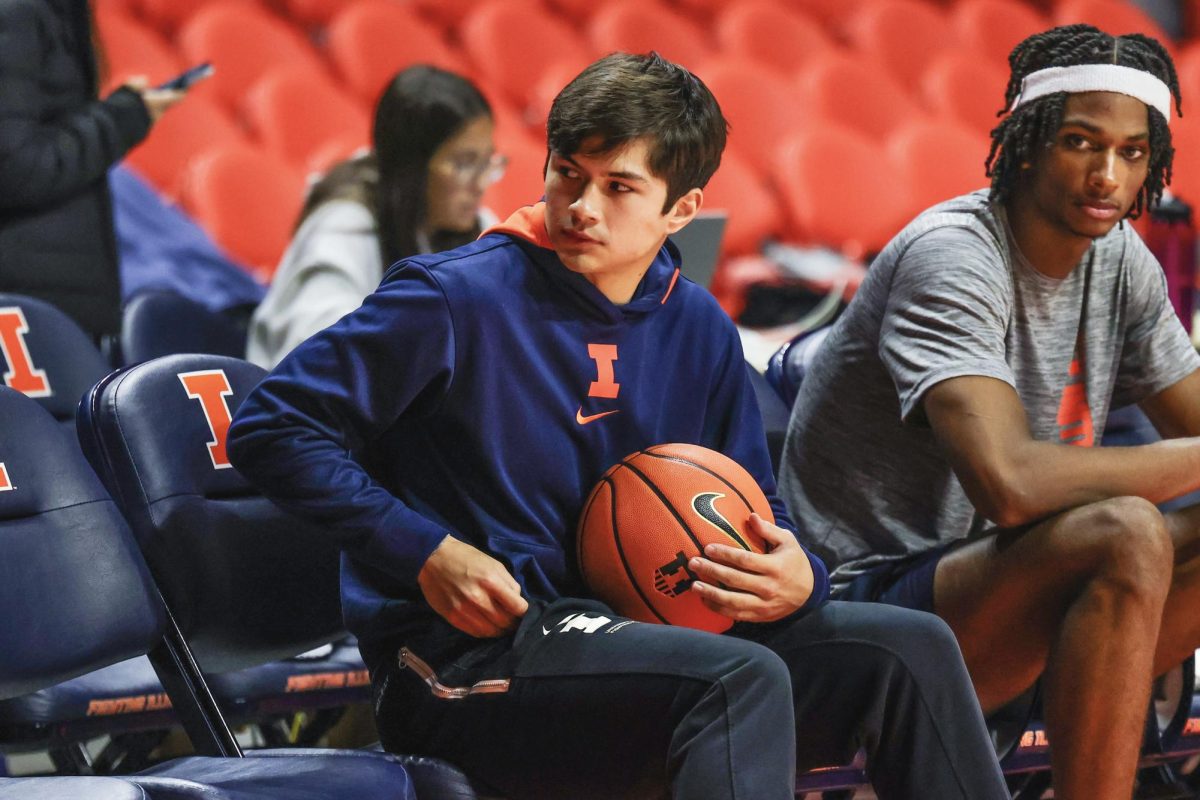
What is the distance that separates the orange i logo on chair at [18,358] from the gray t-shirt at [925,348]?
4.23 ft

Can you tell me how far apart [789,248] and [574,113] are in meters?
3.74

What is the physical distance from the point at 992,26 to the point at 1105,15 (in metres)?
0.54

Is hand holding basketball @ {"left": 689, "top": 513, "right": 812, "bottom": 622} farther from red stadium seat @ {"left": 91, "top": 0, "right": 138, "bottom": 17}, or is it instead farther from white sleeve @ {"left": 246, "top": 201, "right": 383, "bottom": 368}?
red stadium seat @ {"left": 91, "top": 0, "right": 138, "bottom": 17}

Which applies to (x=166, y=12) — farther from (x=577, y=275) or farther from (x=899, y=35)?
(x=577, y=275)

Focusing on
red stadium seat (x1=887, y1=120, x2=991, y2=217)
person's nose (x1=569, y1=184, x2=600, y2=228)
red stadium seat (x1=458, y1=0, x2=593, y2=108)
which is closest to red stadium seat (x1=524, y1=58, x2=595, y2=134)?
red stadium seat (x1=458, y1=0, x2=593, y2=108)

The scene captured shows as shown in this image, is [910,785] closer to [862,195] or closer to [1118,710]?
[1118,710]

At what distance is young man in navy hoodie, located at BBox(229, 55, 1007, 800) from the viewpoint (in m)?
1.60

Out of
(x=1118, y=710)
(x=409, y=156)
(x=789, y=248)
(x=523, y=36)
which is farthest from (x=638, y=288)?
(x=523, y=36)

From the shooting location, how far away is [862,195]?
5621 millimetres

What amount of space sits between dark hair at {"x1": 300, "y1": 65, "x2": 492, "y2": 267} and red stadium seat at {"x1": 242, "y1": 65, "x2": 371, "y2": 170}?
6.13ft

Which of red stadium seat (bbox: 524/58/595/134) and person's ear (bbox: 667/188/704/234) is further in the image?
red stadium seat (bbox: 524/58/595/134)

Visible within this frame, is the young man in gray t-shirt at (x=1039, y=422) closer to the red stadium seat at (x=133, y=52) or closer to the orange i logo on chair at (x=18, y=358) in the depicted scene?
the orange i logo on chair at (x=18, y=358)

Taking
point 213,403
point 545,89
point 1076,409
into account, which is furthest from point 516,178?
point 213,403

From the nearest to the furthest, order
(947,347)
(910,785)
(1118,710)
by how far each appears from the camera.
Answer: (910,785) < (1118,710) < (947,347)
